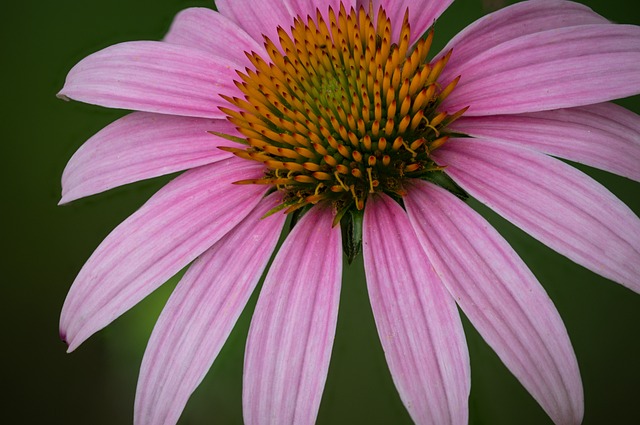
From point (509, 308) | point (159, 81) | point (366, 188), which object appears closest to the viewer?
point (509, 308)

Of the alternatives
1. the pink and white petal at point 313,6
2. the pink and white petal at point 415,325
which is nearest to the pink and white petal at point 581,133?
the pink and white petal at point 415,325

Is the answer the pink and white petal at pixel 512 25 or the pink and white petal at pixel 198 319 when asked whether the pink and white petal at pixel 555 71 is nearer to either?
the pink and white petal at pixel 512 25

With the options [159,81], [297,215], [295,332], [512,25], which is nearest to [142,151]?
[159,81]

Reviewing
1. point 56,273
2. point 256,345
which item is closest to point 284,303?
point 256,345

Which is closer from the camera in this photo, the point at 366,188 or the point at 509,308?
the point at 509,308

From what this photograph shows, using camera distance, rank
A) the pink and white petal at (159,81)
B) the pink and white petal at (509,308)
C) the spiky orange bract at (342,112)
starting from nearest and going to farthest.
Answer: the pink and white petal at (509,308), the spiky orange bract at (342,112), the pink and white petal at (159,81)

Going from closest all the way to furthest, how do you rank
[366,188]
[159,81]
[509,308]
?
1. [509,308]
2. [366,188]
3. [159,81]

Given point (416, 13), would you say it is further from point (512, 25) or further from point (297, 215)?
point (297, 215)
